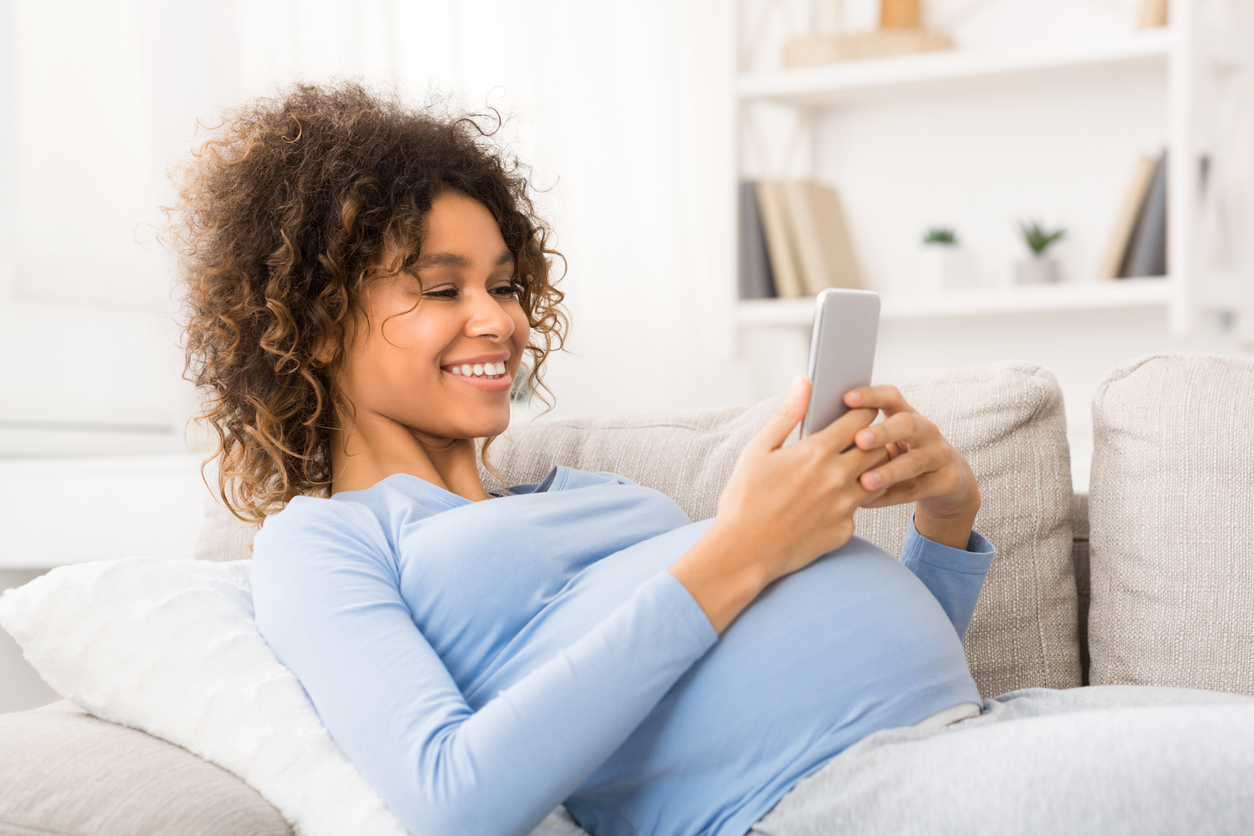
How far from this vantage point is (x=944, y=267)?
7.50ft

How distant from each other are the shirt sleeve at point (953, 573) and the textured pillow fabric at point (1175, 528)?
186mm

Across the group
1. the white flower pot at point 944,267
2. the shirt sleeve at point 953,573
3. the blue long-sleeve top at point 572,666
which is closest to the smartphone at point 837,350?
the blue long-sleeve top at point 572,666

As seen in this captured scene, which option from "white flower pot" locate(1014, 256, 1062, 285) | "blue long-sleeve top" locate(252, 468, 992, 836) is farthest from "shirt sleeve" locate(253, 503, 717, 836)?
"white flower pot" locate(1014, 256, 1062, 285)

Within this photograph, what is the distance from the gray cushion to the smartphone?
1.65 ft

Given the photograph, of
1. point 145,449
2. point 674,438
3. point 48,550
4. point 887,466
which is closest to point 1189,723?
point 887,466

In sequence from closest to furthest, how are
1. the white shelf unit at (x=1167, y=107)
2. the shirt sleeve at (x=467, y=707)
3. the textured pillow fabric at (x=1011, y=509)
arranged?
the shirt sleeve at (x=467, y=707) < the textured pillow fabric at (x=1011, y=509) < the white shelf unit at (x=1167, y=107)

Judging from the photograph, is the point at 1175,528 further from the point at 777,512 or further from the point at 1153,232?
the point at 1153,232

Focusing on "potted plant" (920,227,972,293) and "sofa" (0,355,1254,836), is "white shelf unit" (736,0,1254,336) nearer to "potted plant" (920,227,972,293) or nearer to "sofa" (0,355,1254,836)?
"potted plant" (920,227,972,293)

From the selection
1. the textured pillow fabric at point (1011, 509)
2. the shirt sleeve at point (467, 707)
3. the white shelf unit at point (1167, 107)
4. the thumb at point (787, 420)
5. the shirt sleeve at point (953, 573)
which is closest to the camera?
the shirt sleeve at point (467, 707)

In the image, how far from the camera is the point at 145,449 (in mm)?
2264

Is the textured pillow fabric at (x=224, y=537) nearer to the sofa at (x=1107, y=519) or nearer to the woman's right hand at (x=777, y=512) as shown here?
the sofa at (x=1107, y=519)

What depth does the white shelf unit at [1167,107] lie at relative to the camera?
196 cm

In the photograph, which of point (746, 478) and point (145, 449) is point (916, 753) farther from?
point (145, 449)

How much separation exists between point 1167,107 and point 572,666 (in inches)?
80.7
